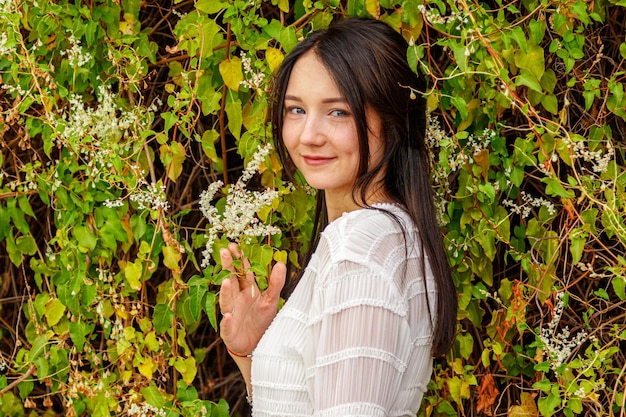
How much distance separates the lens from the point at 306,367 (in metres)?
1.52

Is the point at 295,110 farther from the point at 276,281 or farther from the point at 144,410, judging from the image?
the point at 144,410

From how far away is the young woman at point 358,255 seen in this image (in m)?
1.41

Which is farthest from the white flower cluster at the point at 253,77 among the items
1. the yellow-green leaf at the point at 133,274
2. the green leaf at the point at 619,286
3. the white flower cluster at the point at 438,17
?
the green leaf at the point at 619,286

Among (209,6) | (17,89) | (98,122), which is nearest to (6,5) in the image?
(17,89)

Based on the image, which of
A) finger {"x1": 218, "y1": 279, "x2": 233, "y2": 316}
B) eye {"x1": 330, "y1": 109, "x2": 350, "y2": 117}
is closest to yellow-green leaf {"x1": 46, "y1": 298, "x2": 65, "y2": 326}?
finger {"x1": 218, "y1": 279, "x2": 233, "y2": 316}

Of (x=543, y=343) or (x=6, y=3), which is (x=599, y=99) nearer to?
(x=543, y=343)

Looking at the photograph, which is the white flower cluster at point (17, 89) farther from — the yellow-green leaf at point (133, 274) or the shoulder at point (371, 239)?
the shoulder at point (371, 239)

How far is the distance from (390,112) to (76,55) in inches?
36.3

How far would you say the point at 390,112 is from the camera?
64.1 inches

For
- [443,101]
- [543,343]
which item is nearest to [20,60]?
[443,101]

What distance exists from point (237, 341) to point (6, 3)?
97cm

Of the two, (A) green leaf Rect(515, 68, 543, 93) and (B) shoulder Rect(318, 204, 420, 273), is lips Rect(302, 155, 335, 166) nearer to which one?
(B) shoulder Rect(318, 204, 420, 273)

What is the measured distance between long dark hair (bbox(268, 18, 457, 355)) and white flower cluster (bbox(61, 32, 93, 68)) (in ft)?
2.02

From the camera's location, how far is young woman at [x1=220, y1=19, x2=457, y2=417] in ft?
4.62
